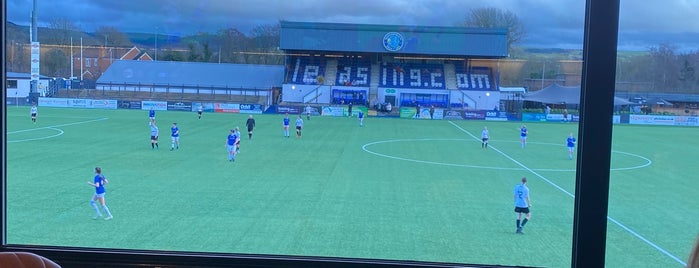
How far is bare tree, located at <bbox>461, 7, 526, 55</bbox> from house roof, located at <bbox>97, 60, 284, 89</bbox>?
1321 mm

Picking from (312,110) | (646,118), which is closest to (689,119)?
(646,118)

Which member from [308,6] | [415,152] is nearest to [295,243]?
[308,6]

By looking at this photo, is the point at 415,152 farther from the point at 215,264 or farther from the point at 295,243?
the point at 215,264

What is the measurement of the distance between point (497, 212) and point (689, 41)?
167 inches

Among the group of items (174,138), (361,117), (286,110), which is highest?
(286,110)

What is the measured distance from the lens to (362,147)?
12656 mm

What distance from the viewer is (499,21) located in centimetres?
347

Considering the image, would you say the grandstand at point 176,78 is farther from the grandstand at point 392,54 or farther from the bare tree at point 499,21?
the bare tree at point 499,21

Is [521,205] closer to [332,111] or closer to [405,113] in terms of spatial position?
[332,111]

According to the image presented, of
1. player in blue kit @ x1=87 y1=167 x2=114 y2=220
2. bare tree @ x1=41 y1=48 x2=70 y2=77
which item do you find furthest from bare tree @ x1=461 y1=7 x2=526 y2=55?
player in blue kit @ x1=87 y1=167 x2=114 y2=220

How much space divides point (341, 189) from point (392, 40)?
3.61 metres

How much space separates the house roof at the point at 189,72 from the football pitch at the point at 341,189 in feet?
2.79

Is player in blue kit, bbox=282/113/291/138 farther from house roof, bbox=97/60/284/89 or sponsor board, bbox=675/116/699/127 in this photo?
sponsor board, bbox=675/116/699/127

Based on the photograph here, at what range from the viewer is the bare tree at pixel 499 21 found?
11.0ft
